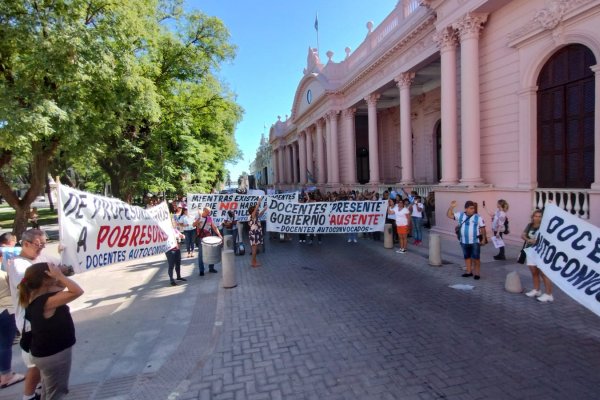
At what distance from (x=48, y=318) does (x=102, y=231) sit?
7.75 ft

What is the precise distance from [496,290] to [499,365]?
9.64ft

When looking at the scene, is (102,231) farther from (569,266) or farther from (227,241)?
(569,266)

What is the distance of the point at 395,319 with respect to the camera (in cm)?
546

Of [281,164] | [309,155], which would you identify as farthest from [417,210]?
[281,164]

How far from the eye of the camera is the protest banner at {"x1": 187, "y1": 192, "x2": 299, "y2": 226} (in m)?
12.1

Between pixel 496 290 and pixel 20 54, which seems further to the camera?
pixel 20 54

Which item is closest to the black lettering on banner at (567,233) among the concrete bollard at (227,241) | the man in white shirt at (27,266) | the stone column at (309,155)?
the man in white shirt at (27,266)

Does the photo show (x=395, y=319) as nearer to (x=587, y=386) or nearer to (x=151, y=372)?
(x=587, y=386)

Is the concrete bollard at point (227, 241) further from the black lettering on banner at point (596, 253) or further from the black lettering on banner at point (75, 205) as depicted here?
the black lettering on banner at point (596, 253)

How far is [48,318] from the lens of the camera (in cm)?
306

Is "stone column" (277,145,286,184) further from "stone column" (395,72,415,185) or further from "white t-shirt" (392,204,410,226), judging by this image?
"white t-shirt" (392,204,410,226)

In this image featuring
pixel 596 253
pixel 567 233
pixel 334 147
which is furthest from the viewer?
pixel 334 147

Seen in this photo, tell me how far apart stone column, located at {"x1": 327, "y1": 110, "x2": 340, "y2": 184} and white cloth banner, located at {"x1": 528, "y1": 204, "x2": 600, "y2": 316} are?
67.7 feet

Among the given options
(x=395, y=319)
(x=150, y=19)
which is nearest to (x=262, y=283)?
(x=395, y=319)
